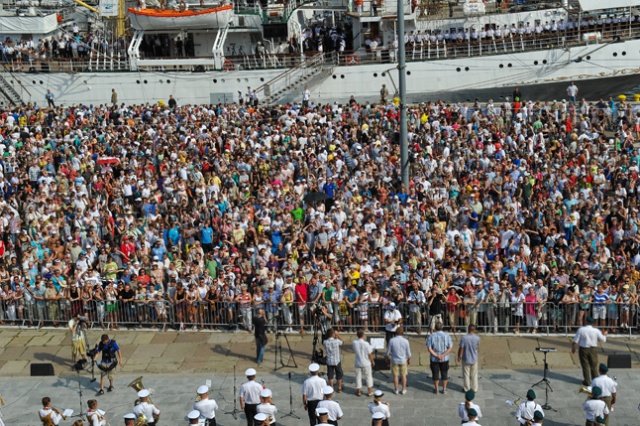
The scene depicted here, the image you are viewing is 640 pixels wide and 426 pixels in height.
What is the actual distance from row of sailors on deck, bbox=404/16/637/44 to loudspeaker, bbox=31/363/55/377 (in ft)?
80.9

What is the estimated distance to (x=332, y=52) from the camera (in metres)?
40.7

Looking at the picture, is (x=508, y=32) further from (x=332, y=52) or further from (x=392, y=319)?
(x=392, y=319)

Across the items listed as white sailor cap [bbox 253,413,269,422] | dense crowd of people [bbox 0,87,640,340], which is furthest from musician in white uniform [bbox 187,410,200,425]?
dense crowd of people [bbox 0,87,640,340]

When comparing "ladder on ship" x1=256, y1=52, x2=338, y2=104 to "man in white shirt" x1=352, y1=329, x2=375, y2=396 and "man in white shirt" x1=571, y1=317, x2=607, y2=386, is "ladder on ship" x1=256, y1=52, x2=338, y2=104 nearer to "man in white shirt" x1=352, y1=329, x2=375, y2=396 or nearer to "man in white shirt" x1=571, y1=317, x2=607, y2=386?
"man in white shirt" x1=352, y1=329, x2=375, y2=396

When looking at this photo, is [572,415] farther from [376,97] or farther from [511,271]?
[376,97]

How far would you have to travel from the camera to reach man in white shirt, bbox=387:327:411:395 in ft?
58.2

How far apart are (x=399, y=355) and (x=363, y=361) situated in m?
0.65

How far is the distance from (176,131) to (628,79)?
1773 centimetres

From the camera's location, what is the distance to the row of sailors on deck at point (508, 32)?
39.5m

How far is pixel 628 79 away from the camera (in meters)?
38.4

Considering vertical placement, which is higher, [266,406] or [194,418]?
[194,418]

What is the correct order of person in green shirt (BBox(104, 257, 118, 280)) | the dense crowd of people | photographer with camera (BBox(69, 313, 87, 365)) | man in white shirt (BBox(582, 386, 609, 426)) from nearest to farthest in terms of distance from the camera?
man in white shirt (BBox(582, 386, 609, 426)), photographer with camera (BBox(69, 313, 87, 365)), the dense crowd of people, person in green shirt (BBox(104, 257, 118, 280))

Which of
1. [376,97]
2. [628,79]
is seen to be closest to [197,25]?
[376,97]

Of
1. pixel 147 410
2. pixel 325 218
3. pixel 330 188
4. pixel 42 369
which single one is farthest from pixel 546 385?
pixel 330 188
